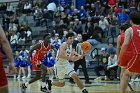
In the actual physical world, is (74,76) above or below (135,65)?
below

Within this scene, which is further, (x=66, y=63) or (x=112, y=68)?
(x=112, y=68)

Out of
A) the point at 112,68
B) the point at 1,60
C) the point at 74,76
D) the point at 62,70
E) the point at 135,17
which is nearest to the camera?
the point at 1,60

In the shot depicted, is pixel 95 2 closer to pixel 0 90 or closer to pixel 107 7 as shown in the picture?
pixel 107 7

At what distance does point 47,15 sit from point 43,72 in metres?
14.0

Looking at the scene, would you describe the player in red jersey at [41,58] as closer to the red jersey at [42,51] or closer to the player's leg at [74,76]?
the red jersey at [42,51]

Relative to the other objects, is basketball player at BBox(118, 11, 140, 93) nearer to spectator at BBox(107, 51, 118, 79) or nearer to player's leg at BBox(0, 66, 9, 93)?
player's leg at BBox(0, 66, 9, 93)

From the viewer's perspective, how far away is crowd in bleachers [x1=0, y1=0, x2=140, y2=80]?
2142cm

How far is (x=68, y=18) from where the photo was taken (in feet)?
79.4

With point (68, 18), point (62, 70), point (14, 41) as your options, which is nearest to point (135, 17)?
point (62, 70)

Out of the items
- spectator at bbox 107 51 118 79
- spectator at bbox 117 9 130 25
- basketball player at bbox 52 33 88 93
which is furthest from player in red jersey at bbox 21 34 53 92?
spectator at bbox 117 9 130 25

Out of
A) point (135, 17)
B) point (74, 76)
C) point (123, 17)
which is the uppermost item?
point (123, 17)

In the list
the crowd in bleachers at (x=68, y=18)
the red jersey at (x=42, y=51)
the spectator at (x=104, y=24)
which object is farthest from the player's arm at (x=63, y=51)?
the spectator at (x=104, y=24)

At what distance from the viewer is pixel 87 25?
22.0 metres

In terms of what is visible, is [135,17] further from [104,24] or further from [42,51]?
[104,24]
